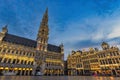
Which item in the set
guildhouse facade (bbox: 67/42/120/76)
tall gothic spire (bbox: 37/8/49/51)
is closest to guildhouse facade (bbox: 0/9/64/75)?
tall gothic spire (bbox: 37/8/49/51)

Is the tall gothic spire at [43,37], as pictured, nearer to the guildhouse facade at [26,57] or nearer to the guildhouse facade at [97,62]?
the guildhouse facade at [26,57]

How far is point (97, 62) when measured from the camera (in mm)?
48250

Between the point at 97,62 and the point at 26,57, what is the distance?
40.0 m

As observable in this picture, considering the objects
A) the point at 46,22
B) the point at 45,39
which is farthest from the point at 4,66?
the point at 46,22

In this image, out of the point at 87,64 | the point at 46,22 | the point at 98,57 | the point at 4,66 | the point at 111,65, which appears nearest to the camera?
the point at 4,66

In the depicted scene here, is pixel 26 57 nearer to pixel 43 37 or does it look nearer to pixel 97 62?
pixel 43 37

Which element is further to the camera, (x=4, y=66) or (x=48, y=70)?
(x=48, y=70)

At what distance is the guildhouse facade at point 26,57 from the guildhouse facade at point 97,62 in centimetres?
1113

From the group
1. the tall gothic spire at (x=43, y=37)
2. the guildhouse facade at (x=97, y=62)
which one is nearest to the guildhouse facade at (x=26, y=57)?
the tall gothic spire at (x=43, y=37)

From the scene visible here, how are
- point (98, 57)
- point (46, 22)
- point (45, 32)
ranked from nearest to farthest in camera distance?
point (98, 57) → point (45, 32) → point (46, 22)

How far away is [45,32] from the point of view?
57.0 metres

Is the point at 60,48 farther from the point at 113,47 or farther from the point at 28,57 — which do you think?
the point at 113,47

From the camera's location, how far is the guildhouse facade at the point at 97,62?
40.9 m

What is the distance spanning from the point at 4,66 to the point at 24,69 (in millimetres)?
8815
